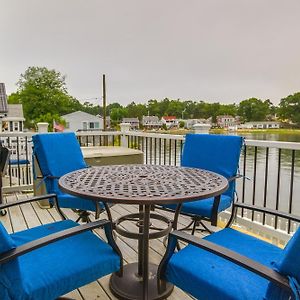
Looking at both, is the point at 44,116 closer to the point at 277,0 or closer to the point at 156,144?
the point at 277,0

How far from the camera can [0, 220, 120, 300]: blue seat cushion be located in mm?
1292

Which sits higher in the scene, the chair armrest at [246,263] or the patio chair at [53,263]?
the chair armrest at [246,263]

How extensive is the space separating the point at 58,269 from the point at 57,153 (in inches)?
67.6

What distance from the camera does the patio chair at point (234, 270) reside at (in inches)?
43.5

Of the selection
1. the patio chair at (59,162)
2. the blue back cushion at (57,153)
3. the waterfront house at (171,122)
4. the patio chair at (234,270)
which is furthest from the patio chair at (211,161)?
the waterfront house at (171,122)

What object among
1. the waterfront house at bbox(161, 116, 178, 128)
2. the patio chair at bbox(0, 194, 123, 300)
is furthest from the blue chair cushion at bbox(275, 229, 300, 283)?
the waterfront house at bbox(161, 116, 178, 128)

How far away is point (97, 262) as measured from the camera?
158 centimetres

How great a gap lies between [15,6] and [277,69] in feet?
55.1

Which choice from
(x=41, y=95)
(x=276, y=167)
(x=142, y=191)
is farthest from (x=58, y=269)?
(x=41, y=95)

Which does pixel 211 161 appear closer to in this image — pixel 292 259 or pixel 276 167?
pixel 292 259

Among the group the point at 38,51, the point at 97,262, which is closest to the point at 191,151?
the point at 97,262

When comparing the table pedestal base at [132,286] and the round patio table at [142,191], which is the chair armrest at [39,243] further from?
the table pedestal base at [132,286]

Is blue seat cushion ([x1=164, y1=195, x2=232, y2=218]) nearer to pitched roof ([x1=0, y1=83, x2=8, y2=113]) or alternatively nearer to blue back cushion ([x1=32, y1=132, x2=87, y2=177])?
blue back cushion ([x1=32, y1=132, x2=87, y2=177])

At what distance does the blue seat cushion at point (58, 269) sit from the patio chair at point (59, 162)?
0.83 meters
